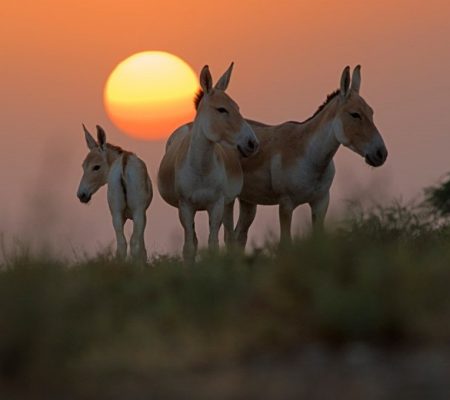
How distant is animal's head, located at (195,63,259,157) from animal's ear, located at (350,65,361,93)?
6.18ft

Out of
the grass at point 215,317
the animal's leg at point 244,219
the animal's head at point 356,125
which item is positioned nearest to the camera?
Result: the grass at point 215,317

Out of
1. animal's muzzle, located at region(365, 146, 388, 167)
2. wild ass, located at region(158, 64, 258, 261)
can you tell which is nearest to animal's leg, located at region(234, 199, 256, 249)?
wild ass, located at region(158, 64, 258, 261)

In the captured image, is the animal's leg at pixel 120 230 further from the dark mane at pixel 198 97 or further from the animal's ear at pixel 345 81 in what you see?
the animal's ear at pixel 345 81

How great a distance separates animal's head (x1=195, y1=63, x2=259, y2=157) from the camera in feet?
60.2

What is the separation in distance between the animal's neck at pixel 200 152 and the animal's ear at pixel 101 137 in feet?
13.3

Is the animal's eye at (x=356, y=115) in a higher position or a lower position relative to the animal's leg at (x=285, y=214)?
higher

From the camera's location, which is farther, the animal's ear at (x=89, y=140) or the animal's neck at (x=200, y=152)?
the animal's ear at (x=89, y=140)

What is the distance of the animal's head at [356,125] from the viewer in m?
18.7

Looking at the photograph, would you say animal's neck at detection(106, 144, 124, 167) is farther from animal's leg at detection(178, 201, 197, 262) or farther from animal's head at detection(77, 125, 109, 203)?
animal's leg at detection(178, 201, 197, 262)

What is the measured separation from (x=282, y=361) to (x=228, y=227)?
14591 millimetres

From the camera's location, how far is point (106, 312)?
8.68m

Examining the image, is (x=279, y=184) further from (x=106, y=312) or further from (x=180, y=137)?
(x=106, y=312)

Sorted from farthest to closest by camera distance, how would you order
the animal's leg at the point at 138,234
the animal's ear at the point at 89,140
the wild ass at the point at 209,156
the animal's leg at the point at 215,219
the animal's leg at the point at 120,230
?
the animal's ear at the point at 89,140, the animal's leg at the point at 120,230, the animal's leg at the point at 138,234, the animal's leg at the point at 215,219, the wild ass at the point at 209,156

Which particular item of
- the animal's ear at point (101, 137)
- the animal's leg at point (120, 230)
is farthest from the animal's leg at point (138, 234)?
the animal's ear at point (101, 137)
